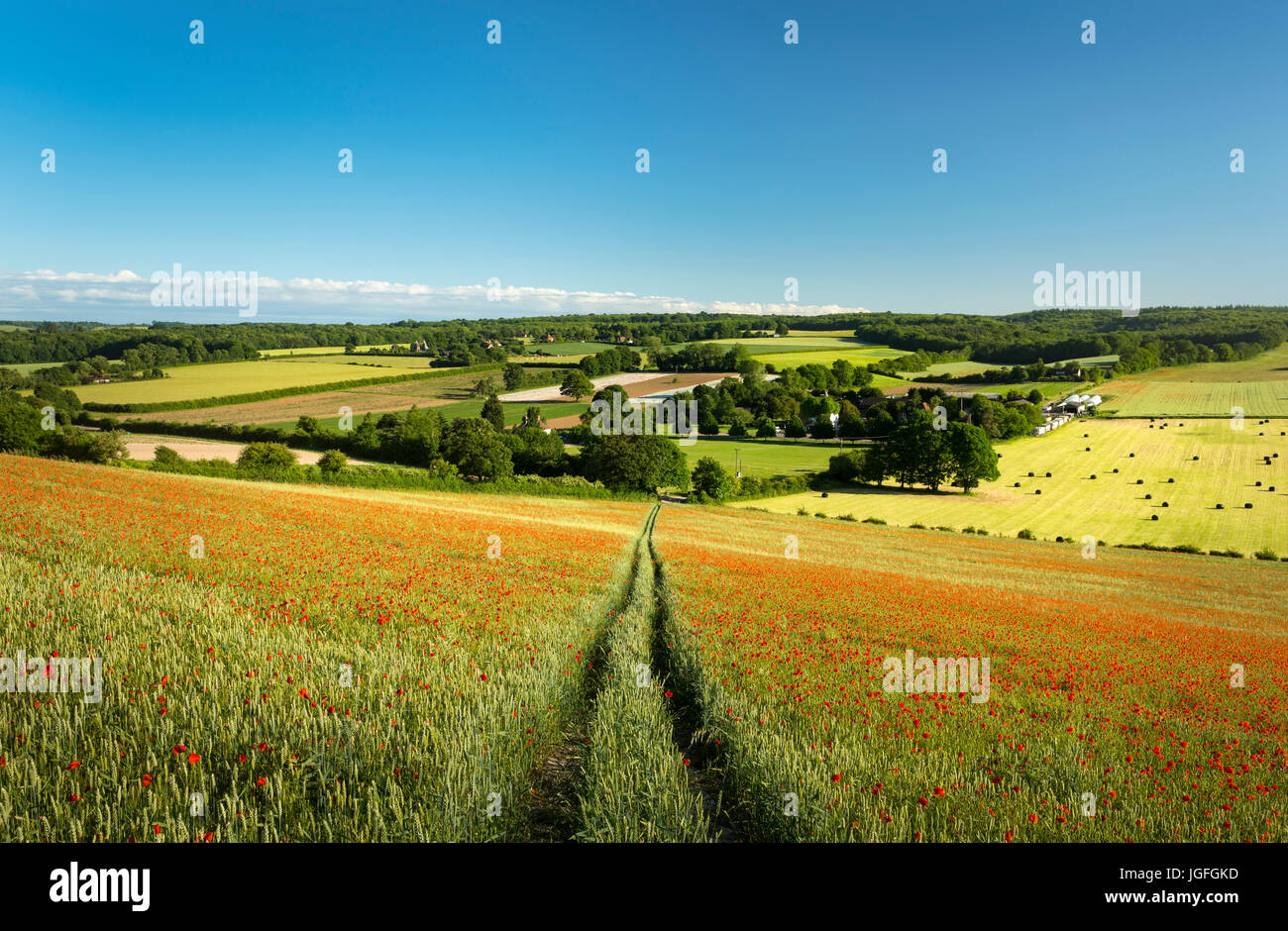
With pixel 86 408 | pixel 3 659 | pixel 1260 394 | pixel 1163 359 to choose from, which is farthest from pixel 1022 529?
pixel 1163 359

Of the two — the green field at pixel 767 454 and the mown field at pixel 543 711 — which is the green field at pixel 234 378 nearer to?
the green field at pixel 767 454

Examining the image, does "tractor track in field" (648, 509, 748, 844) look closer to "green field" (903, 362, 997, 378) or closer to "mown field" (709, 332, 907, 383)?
"mown field" (709, 332, 907, 383)

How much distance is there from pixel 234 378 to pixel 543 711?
124225mm

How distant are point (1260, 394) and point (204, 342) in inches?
8241


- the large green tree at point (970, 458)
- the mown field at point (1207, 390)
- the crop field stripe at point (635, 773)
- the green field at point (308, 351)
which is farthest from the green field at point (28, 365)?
the mown field at point (1207, 390)

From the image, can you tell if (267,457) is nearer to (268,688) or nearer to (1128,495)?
(268,688)

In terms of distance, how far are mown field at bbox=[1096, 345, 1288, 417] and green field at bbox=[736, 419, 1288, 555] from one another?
11.9m

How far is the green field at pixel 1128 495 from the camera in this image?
5291 cm

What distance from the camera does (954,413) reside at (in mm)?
103375

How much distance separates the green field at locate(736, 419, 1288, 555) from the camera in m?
52.9

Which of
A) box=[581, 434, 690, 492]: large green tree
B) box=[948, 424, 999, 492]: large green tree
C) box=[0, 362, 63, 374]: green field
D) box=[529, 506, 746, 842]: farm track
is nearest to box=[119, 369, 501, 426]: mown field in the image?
box=[0, 362, 63, 374]: green field
